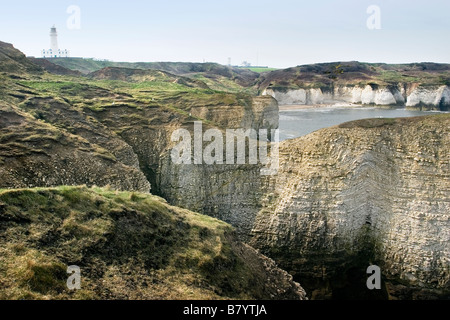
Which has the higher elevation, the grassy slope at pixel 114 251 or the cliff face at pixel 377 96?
the cliff face at pixel 377 96

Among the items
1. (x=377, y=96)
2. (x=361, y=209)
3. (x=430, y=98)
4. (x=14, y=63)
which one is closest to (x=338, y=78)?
(x=377, y=96)

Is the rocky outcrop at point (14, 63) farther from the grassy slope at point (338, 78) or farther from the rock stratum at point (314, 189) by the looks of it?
the grassy slope at point (338, 78)

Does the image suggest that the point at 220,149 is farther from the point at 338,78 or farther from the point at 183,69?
the point at 183,69

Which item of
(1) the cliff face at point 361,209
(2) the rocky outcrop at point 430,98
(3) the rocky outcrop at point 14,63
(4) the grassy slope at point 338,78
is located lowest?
(1) the cliff face at point 361,209

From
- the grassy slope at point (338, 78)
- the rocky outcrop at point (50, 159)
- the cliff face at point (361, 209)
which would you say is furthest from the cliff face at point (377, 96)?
the rocky outcrop at point (50, 159)

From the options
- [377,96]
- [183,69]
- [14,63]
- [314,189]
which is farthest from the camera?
[183,69]

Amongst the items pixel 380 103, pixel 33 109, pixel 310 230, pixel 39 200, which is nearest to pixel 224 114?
pixel 33 109

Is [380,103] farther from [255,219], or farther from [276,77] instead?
[255,219]
